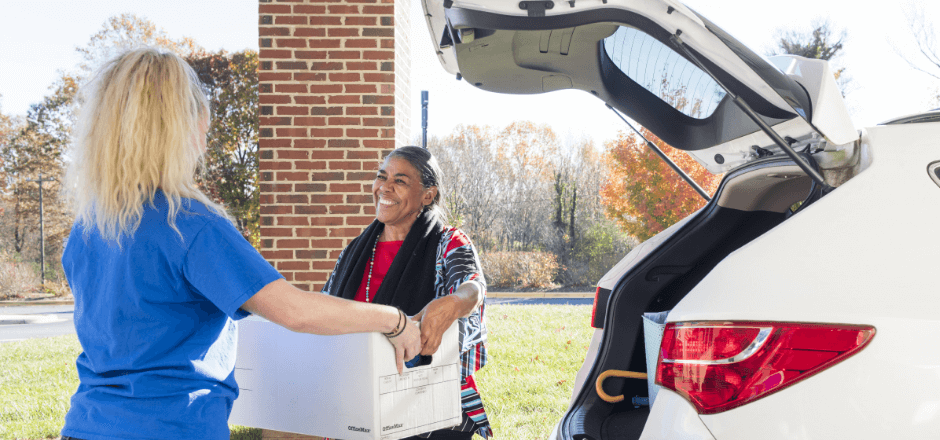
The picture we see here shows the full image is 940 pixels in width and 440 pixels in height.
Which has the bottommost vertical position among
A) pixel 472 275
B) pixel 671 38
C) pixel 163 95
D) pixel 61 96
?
pixel 472 275

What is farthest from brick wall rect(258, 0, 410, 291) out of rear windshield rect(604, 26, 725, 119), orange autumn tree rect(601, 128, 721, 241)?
orange autumn tree rect(601, 128, 721, 241)

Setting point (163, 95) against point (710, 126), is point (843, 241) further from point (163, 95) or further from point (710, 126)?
point (163, 95)

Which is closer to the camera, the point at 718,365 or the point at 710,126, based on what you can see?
the point at 718,365

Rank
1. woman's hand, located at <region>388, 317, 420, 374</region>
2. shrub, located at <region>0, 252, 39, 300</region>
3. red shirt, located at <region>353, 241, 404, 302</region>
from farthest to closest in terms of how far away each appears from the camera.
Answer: shrub, located at <region>0, 252, 39, 300</region>, red shirt, located at <region>353, 241, 404, 302</region>, woman's hand, located at <region>388, 317, 420, 374</region>

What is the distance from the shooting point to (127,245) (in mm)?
1297

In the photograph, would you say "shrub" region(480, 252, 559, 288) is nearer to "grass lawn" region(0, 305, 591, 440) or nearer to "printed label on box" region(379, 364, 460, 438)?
"grass lawn" region(0, 305, 591, 440)

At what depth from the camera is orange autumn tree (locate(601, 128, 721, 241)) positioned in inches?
808

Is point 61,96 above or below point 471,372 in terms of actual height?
above

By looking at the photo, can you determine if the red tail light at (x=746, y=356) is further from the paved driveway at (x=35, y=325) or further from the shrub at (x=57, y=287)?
the shrub at (x=57, y=287)

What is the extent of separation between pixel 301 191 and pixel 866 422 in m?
3.41

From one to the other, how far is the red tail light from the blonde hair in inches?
43.1

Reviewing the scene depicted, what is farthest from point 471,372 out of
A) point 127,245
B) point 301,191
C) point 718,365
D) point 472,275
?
point 301,191

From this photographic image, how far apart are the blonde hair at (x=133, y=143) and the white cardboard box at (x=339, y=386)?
47cm

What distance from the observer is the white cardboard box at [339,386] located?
1554mm
